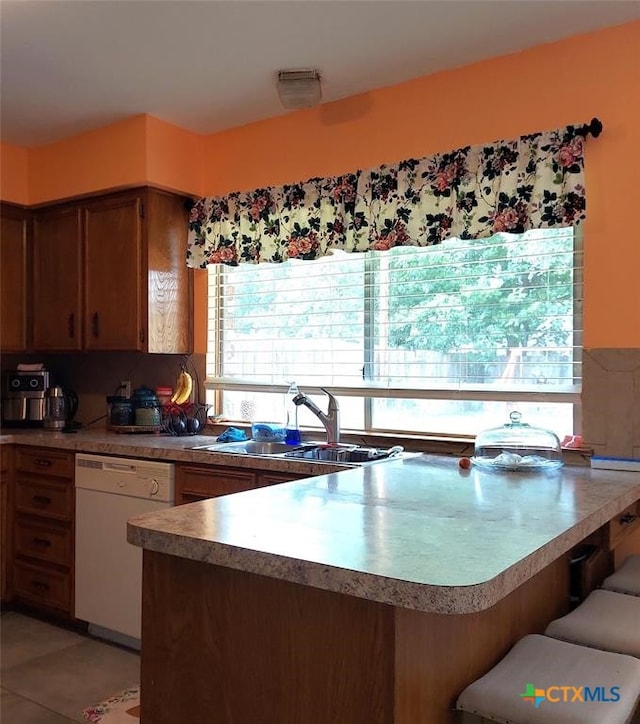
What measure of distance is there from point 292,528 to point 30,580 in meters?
2.60

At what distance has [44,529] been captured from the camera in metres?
3.54

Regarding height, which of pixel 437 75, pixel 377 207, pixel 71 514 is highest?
pixel 437 75

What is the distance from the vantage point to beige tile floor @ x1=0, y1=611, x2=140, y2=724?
8.66ft

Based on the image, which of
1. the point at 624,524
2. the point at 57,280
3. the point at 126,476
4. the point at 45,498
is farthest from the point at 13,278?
the point at 624,524

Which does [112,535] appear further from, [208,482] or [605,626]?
[605,626]

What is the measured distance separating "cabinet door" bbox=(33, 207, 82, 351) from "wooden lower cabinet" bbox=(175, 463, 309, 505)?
4.18 ft

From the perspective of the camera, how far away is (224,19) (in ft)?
8.35

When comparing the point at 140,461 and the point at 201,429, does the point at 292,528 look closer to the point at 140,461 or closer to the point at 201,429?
the point at 140,461

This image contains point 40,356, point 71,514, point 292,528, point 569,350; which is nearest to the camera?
point 292,528

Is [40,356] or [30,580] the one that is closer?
[30,580]

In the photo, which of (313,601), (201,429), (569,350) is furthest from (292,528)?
(201,429)

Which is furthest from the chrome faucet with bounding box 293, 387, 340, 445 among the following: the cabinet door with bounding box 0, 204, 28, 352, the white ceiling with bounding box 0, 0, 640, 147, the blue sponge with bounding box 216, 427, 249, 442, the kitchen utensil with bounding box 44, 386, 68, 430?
the cabinet door with bounding box 0, 204, 28, 352

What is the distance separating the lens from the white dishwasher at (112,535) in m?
3.09

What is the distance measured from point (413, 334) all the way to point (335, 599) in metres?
1.88
